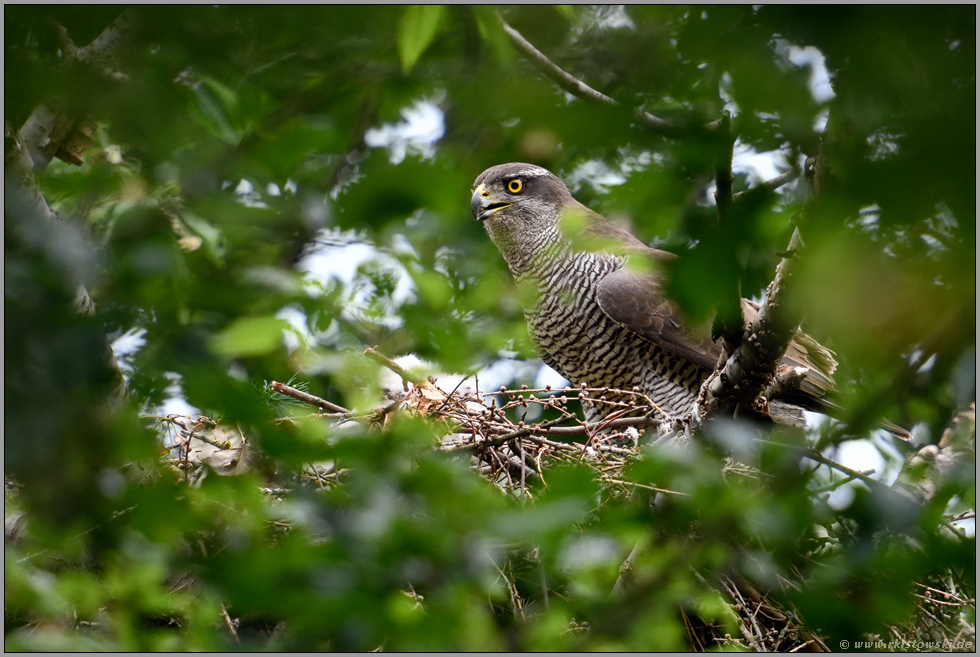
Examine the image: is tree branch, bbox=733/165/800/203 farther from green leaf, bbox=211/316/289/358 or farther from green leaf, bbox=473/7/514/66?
green leaf, bbox=211/316/289/358

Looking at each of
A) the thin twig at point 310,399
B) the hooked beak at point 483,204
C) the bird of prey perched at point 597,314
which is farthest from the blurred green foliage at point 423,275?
the hooked beak at point 483,204

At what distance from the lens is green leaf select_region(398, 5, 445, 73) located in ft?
5.51

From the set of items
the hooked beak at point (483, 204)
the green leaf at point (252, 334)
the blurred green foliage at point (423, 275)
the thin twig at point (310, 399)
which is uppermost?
the blurred green foliage at point (423, 275)

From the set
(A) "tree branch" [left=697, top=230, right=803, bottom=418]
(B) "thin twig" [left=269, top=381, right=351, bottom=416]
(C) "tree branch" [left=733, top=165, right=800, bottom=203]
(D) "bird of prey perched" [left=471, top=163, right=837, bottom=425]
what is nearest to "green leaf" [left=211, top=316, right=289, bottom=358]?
(C) "tree branch" [left=733, top=165, right=800, bottom=203]

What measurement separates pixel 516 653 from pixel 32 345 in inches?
39.3

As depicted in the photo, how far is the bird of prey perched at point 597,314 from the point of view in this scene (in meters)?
4.64

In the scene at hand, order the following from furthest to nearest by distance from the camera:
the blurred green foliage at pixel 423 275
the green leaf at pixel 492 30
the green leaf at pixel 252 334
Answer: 1. the green leaf at pixel 252 334
2. the green leaf at pixel 492 30
3. the blurred green foliage at pixel 423 275

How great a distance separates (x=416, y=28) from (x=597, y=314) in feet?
11.4

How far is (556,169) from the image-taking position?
236 inches

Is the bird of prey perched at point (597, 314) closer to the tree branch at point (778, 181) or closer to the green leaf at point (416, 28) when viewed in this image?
the green leaf at point (416, 28)

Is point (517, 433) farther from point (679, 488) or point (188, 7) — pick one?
point (188, 7)

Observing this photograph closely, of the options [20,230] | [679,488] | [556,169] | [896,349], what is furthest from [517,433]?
[556,169]

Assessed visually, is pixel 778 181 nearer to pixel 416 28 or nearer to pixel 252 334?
pixel 416 28

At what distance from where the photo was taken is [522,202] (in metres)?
5.65
